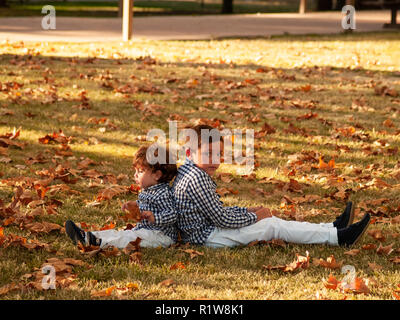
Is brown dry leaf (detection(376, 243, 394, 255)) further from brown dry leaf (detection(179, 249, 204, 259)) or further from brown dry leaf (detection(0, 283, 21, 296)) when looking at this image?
brown dry leaf (detection(0, 283, 21, 296))

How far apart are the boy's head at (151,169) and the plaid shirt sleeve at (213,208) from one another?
210 millimetres

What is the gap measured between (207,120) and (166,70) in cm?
339

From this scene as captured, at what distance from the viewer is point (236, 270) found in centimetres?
427

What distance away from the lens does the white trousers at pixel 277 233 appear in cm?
471

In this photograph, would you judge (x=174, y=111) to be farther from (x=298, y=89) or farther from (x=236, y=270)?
(x=236, y=270)

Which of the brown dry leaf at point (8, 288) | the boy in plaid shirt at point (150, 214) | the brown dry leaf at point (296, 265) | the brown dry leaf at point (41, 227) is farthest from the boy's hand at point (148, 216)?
the brown dry leaf at point (8, 288)

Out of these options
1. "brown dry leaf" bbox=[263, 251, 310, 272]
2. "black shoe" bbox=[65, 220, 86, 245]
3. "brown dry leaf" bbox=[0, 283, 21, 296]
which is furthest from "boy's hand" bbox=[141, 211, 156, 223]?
"brown dry leaf" bbox=[0, 283, 21, 296]

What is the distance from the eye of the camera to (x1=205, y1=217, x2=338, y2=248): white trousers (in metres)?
4.71

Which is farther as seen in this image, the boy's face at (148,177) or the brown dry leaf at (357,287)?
the boy's face at (148,177)

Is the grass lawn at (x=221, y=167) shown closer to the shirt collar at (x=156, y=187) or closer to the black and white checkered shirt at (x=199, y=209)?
the black and white checkered shirt at (x=199, y=209)

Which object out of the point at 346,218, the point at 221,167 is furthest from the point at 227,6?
the point at 346,218
